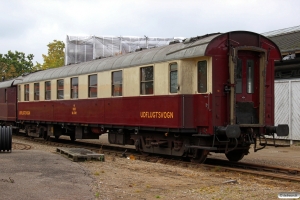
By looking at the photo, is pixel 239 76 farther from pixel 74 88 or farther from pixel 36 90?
pixel 36 90

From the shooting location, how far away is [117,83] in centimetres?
1537

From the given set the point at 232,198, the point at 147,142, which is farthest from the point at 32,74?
the point at 232,198

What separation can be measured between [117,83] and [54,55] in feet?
145

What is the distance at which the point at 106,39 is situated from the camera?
5066cm

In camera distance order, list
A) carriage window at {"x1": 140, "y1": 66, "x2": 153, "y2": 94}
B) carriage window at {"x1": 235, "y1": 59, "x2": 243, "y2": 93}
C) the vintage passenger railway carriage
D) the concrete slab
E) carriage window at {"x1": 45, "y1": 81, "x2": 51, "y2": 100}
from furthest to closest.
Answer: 1. carriage window at {"x1": 45, "y1": 81, "x2": 51, "y2": 100}
2. carriage window at {"x1": 140, "y1": 66, "x2": 153, "y2": 94}
3. carriage window at {"x1": 235, "y1": 59, "x2": 243, "y2": 93}
4. the vintage passenger railway carriage
5. the concrete slab

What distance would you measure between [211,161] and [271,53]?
12.5 ft

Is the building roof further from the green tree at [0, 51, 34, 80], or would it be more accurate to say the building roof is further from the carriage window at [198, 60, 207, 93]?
the green tree at [0, 51, 34, 80]

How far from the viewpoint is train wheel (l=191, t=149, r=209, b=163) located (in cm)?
1248

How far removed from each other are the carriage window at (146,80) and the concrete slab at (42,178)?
3.32 metres

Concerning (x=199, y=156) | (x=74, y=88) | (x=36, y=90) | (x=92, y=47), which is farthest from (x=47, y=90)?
(x=92, y=47)

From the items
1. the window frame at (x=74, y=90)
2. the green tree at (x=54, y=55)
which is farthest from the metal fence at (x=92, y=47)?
the window frame at (x=74, y=90)

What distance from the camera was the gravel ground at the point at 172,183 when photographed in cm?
801

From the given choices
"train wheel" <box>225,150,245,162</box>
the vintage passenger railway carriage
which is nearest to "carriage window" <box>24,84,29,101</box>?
the vintage passenger railway carriage

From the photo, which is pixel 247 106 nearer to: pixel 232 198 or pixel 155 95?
pixel 155 95
